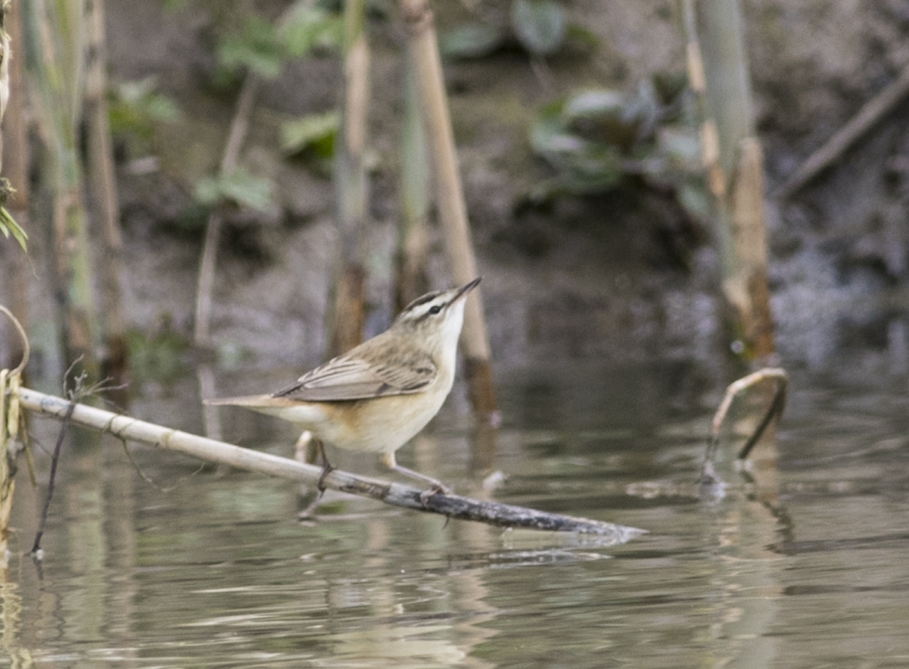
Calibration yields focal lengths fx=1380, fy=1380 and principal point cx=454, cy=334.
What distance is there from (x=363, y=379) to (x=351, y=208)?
5.18 metres

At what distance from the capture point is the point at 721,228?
9.21 m

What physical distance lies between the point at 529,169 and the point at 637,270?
61.0 inches

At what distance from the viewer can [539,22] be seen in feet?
47.1

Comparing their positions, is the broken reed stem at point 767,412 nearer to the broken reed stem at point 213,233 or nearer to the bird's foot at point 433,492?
the bird's foot at point 433,492

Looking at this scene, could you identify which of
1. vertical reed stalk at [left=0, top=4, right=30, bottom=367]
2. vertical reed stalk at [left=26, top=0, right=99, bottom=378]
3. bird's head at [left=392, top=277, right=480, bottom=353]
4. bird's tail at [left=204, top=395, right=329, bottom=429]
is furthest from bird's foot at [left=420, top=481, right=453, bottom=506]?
vertical reed stalk at [left=26, top=0, right=99, bottom=378]

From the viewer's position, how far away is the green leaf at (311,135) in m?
13.6

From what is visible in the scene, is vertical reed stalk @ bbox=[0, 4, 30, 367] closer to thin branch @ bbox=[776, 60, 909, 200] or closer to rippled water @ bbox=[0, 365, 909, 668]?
rippled water @ bbox=[0, 365, 909, 668]

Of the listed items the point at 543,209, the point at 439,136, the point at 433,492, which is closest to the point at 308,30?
the point at 543,209

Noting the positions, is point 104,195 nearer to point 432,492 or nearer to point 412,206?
point 412,206

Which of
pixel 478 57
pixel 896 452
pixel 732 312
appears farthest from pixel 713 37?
pixel 478 57

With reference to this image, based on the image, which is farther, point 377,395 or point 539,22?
point 539,22

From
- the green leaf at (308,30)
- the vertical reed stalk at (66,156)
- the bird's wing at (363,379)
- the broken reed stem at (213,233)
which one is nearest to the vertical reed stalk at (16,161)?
Result: the vertical reed stalk at (66,156)

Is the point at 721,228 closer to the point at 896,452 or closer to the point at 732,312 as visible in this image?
the point at 732,312

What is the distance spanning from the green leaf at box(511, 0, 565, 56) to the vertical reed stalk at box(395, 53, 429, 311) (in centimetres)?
440
